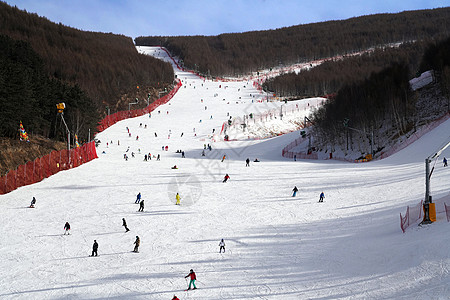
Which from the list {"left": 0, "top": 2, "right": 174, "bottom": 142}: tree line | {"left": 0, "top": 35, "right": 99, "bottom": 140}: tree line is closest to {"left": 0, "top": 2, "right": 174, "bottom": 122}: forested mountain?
{"left": 0, "top": 2, "right": 174, "bottom": 142}: tree line

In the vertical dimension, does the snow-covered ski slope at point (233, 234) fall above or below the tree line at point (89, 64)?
below

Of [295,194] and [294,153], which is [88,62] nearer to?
[294,153]

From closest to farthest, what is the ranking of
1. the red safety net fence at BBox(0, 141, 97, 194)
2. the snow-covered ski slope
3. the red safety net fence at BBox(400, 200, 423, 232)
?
the snow-covered ski slope, the red safety net fence at BBox(400, 200, 423, 232), the red safety net fence at BBox(0, 141, 97, 194)

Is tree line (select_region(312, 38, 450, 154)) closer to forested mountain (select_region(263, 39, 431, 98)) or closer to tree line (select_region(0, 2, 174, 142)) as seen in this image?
tree line (select_region(0, 2, 174, 142))

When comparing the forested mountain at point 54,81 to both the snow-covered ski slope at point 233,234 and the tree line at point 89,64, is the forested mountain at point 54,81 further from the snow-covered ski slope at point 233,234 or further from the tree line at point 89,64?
the snow-covered ski slope at point 233,234

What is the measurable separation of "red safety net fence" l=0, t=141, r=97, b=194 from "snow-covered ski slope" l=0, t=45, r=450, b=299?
89 centimetres

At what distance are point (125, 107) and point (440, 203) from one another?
93.1 meters

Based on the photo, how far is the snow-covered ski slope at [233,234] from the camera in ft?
49.1

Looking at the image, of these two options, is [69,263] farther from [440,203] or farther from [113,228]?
[440,203]

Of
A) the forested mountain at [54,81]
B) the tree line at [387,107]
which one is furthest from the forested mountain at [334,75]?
the tree line at [387,107]

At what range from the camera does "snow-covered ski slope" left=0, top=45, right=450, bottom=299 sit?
15.0 m

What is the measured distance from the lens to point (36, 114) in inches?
1891

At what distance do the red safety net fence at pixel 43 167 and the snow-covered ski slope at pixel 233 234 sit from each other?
2.92 ft

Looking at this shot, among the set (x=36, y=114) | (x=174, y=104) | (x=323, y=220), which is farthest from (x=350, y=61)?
(x=323, y=220)
